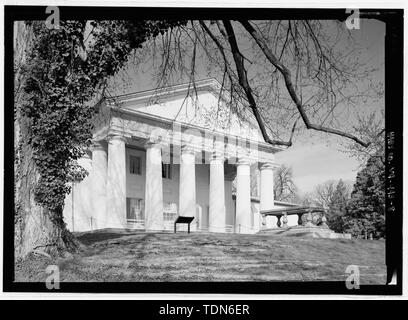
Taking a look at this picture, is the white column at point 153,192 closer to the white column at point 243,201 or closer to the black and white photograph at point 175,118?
the white column at point 243,201

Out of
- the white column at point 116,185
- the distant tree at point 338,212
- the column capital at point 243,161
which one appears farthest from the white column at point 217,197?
the distant tree at point 338,212

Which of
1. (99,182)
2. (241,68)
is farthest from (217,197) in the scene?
(241,68)

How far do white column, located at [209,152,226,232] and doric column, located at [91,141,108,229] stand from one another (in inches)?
226

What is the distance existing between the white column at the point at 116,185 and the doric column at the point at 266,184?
9.17 metres

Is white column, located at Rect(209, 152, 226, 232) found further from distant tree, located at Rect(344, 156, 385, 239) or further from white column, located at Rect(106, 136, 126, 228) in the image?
distant tree, located at Rect(344, 156, 385, 239)

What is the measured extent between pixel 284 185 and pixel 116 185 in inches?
669

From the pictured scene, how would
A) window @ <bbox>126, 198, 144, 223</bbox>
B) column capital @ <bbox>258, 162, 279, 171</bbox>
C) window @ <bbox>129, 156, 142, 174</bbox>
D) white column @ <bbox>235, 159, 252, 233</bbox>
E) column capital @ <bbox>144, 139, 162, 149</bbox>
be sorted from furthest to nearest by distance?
column capital @ <bbox>258, 162, 279, 171</bbox>
window @ <bbox>129, 156, 142, 174</bbox>
white column @ <bbox>235, 159, 252, 233</bbox>
window @ <bbox>126, 198, 144, 223</bbox>
column capital @ <bbox>144, 139, 162, 149</bbox>

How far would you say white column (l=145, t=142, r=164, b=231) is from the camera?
21109 millimetres

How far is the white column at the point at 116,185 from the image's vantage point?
1964 centimetres

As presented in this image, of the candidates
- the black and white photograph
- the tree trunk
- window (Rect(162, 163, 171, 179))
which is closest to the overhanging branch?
the black and white photograph

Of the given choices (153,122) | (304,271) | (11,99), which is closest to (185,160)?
(153,122)

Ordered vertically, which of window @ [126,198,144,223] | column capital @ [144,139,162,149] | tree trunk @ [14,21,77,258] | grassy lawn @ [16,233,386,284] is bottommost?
grassy lawn @ [16,233,386,284]

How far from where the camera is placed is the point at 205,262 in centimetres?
955
